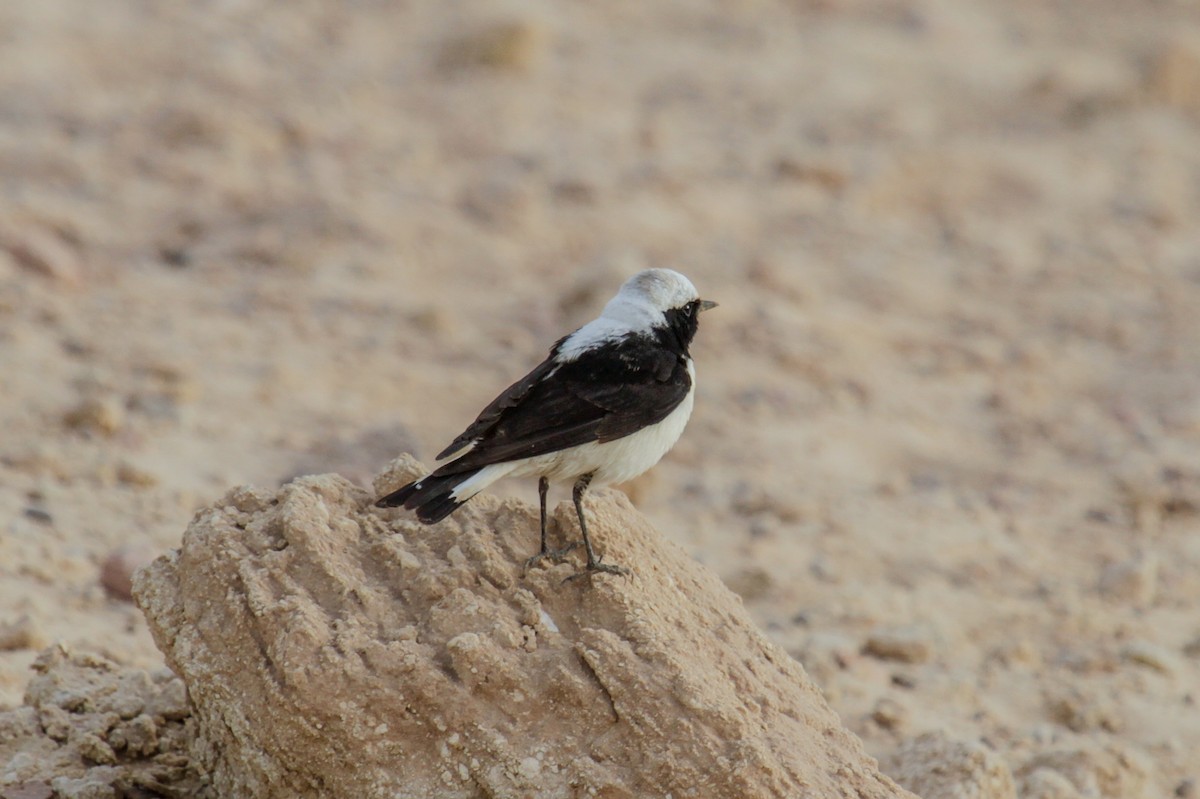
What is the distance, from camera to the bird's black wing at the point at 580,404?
4758 millimetres

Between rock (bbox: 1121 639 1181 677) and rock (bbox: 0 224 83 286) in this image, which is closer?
rock (bbox: 1121 639 1181 677)

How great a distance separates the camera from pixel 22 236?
9523mm

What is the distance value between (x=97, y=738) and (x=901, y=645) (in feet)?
12.0

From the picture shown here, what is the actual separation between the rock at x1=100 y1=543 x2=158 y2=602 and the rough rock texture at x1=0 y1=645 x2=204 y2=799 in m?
1.01

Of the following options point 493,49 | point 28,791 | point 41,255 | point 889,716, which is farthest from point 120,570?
point 493,49

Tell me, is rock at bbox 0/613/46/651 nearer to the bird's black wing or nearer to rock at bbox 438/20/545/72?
the bird's black wing

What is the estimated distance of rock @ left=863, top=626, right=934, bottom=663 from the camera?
22.6 ft

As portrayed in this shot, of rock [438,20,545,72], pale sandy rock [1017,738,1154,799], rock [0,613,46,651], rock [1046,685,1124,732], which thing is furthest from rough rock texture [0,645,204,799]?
rock [438,20,545,72]

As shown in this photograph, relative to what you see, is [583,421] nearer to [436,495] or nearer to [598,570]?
[598,570]

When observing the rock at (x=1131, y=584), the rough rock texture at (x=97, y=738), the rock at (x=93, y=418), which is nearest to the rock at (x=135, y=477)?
the rock at (x=93, y=418)

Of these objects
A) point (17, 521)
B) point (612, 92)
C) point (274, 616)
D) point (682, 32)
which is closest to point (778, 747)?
point (274, 616)

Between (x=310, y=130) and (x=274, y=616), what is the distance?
8363mm

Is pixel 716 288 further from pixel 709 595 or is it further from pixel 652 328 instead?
pixel 709 595

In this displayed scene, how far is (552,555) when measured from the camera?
4.66 m
